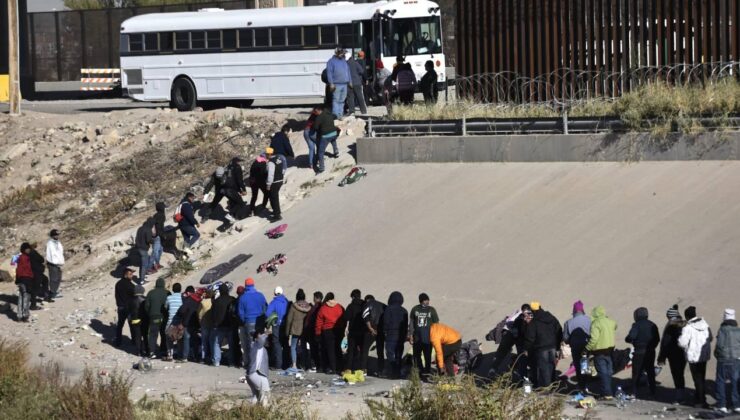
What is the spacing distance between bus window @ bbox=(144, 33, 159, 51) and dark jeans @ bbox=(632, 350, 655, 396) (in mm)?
23887

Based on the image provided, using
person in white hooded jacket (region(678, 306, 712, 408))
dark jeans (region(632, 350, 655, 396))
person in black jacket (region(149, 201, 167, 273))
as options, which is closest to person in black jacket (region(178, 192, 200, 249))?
person in black jacket (region(149, 201, 167, 273))

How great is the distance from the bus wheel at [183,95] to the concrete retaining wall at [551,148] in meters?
11.6

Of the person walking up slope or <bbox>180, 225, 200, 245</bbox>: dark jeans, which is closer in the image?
the person walking up slope

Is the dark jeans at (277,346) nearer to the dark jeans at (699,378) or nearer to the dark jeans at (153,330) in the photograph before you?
the dark jeans at (153,330)

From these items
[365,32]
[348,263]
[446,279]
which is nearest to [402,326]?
[446,279]

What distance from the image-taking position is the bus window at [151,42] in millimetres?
37656

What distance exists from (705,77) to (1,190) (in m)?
17.9

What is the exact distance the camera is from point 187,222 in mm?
25203

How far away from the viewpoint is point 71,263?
27312 mm

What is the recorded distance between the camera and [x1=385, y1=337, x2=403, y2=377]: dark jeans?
1839 centimetres

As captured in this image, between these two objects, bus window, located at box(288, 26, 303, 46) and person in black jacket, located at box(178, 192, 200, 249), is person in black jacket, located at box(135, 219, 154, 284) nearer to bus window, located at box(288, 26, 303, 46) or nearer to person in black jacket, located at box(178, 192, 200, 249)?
person in black jacket, located at box(178, 192, 200, 249)

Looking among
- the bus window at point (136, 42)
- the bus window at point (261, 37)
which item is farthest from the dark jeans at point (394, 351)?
the bus window at point (136, 42)

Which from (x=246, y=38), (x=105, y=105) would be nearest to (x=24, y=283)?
(x=246, y=38)

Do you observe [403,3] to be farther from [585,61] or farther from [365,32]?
[585,61]
